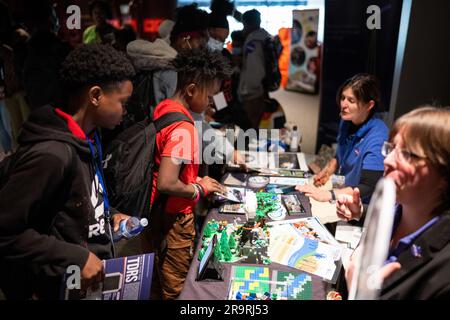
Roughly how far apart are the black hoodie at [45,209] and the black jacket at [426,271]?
105 centimetres

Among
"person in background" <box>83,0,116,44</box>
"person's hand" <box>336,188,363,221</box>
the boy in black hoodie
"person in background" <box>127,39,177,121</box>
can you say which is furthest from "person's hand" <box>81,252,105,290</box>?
"person in background" <box>83,0,116,44</box>

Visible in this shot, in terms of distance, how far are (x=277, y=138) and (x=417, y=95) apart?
4.32 ft

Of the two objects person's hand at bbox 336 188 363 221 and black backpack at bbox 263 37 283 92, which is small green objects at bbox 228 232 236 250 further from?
black backpack at bbox 263 37 283 92

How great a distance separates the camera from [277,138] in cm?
350

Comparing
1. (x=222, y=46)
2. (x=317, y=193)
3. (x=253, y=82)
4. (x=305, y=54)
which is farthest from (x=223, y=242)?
(x=305, y=54)

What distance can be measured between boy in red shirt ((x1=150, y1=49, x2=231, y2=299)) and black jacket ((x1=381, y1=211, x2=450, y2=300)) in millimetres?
1079

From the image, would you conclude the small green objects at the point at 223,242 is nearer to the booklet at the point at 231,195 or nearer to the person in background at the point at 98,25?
the booklet at the point at 231,195

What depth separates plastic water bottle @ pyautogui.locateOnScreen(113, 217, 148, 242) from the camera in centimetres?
168

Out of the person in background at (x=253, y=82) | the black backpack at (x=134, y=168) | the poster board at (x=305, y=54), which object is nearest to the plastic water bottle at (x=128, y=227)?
the black backpack at (x=134, y=168)

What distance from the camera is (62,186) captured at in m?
1.22

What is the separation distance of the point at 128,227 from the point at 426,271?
Answer: 1.22 meters

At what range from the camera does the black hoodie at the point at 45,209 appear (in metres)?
1.13
